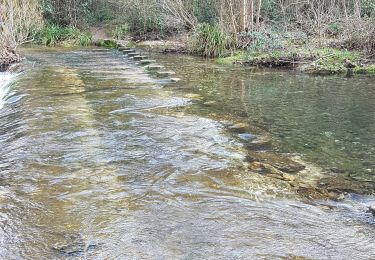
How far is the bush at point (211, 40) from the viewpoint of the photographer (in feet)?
56.7

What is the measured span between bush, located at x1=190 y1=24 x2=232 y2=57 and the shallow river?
7.32m

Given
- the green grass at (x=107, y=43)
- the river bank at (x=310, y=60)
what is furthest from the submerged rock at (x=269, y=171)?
the green grass at (x=107, y=43)

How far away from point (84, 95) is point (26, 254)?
247 inches

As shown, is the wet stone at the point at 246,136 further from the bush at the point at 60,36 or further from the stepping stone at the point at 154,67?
the bush at the point at 60,36

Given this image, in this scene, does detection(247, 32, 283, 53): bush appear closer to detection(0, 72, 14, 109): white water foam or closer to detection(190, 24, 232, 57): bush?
detection(190, 24, 232, 57): bush

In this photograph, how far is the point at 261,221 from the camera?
13.3 feet

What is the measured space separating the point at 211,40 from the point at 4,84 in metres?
8.33

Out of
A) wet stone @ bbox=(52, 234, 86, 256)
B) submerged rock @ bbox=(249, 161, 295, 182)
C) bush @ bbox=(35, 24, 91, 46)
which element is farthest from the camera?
bush @ bbox=(35, 24, 91, 46)

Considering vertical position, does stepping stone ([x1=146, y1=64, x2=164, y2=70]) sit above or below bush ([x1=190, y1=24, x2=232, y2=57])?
below

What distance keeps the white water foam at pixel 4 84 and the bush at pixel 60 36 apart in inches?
426

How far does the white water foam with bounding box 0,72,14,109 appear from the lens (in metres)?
10.1

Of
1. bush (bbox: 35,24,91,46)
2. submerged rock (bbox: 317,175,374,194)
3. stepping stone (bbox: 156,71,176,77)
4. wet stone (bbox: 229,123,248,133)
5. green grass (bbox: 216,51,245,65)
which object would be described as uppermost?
bush (bbox: 35,24,91,46)

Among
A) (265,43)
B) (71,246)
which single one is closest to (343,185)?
(71,246)

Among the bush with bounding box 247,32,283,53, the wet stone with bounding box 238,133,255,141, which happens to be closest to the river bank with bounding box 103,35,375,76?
the bush with bounding box 247,32,283,53
